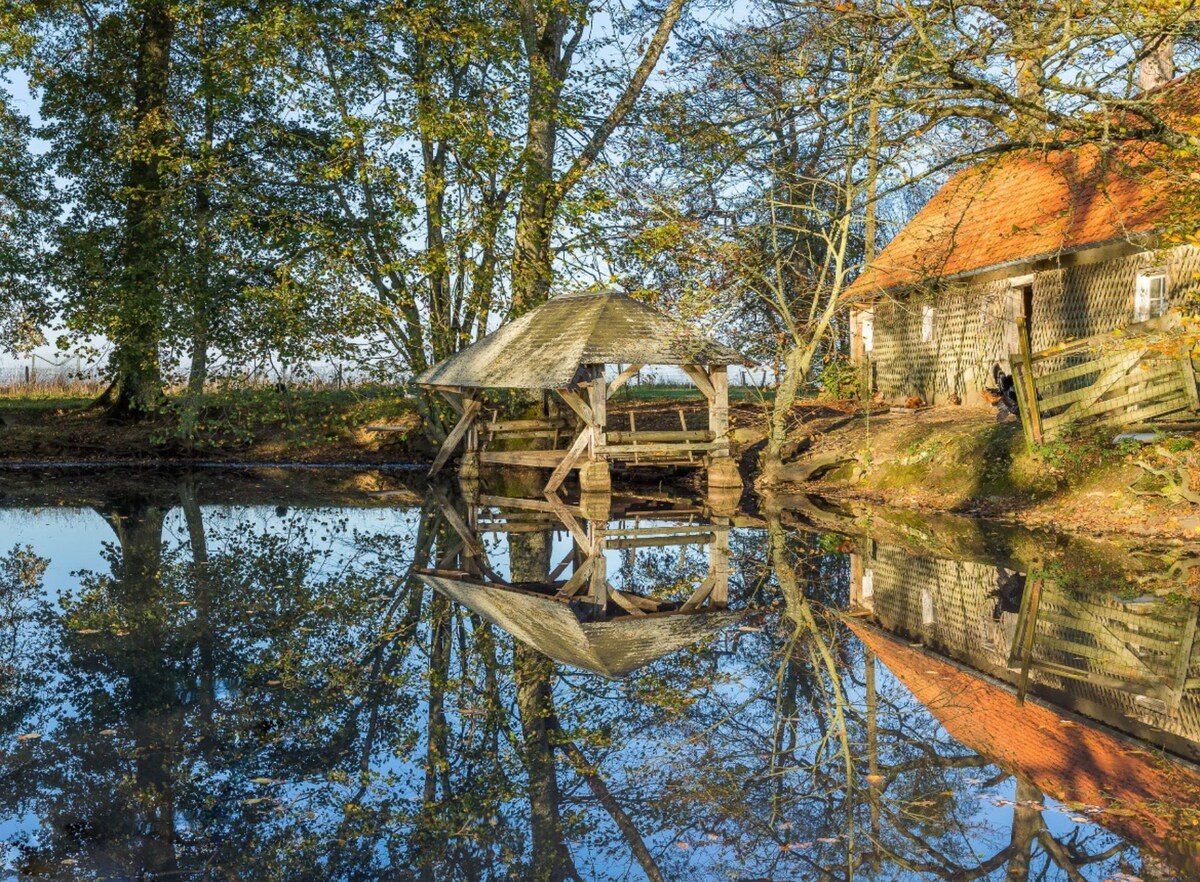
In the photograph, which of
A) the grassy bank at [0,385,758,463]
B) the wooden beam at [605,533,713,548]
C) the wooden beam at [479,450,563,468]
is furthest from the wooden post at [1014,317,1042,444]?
the grassy bank at [0,385,758,463]

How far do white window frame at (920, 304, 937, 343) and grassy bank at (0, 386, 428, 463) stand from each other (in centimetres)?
1188

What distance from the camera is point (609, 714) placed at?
678 centimetres

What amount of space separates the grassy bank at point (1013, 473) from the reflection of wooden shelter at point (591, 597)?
361 centimetres

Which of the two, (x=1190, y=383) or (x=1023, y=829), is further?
(x=1190, y=383)

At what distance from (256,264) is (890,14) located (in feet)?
53.9

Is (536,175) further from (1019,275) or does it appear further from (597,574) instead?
(597,574)

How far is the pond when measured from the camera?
4.81 meters

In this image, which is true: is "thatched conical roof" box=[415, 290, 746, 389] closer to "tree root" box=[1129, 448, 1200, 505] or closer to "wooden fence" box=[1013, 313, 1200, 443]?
"wooden fence" box=[1013, 313, 1200, 443]

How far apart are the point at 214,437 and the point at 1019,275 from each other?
1945 centimetres

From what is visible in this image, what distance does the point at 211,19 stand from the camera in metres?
26.1

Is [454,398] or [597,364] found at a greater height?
[597,364]

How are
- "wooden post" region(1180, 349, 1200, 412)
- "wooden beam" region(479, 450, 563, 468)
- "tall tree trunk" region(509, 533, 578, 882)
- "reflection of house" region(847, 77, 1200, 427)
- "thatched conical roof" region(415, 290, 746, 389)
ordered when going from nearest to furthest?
"tall tree trunk" region(509, 533, 578, 882) → "wooden post" region(1180, 349, 1200, 412) → "reflection of house" region(847, 77, 1200, 427) → "thatched conical roof" region(415, 290, 746, 389) → "wooden beam" region(479, 450, 563, 468)

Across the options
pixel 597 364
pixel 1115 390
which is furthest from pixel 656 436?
pixel 1115 390

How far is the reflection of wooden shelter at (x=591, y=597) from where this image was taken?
8.52 m
